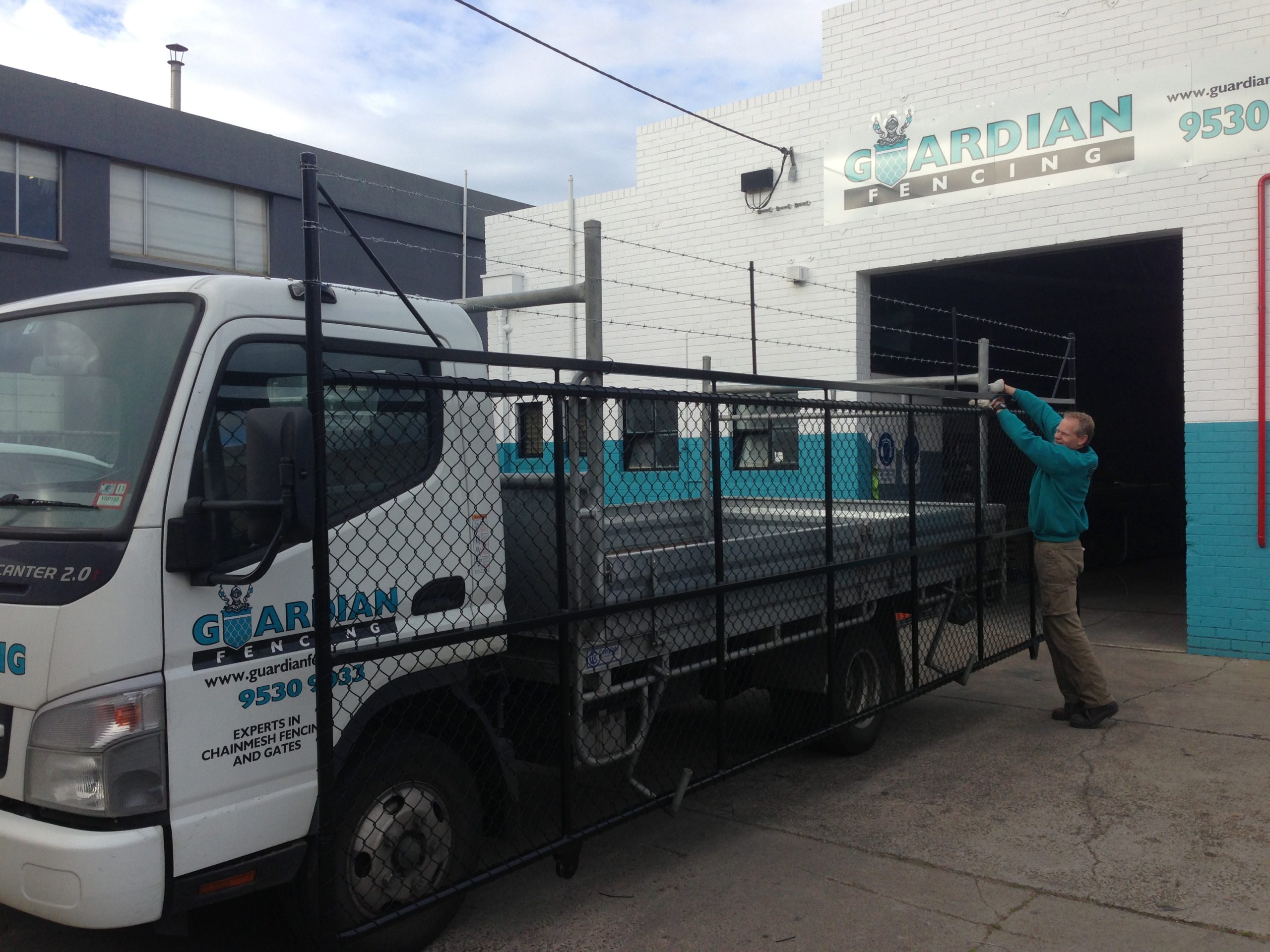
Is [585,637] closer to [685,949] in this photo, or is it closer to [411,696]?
[411,696]

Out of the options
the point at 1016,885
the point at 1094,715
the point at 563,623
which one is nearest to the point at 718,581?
the point at 563,623

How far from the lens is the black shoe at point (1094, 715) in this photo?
677cm

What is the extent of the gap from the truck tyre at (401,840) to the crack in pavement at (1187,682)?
5678 mm

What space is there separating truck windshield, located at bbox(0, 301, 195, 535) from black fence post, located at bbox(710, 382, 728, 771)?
221cm

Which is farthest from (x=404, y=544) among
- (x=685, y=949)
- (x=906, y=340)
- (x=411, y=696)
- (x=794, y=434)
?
(x=906, y=340)

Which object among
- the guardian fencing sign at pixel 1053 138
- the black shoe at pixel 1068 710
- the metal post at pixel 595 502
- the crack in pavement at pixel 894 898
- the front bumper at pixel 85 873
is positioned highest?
the guardian fencing sign at pixel 1053 138

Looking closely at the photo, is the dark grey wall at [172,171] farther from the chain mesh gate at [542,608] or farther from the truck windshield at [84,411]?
the truck windshield at [84,411]

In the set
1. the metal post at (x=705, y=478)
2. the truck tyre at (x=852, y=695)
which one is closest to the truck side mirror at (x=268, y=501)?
the metal post at (x=705, y=478)

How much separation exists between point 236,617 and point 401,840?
3.38 ft

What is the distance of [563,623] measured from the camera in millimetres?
3791

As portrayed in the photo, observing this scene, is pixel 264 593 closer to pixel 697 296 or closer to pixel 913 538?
pixel 913 538

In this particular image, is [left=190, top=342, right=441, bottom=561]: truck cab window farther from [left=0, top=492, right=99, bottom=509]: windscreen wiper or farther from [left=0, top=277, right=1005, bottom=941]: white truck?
[left=0, top=492, right=99, bottom=509]: windscreen wiper

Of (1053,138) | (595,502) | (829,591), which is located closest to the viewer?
(595,502)

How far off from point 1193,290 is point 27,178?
19.6 meters
